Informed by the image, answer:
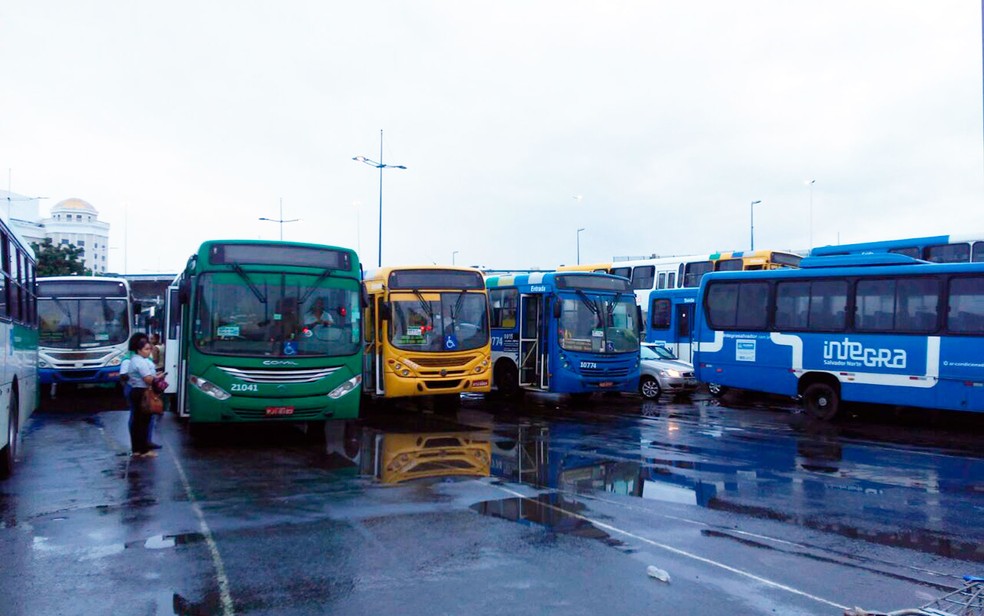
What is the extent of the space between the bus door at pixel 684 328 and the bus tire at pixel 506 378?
784 cm

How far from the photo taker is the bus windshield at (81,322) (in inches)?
831

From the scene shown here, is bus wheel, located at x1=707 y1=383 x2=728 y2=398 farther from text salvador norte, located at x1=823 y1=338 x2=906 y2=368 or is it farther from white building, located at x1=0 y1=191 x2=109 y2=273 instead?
white building, located at x1=0 y1=191 x2=109 y2=273

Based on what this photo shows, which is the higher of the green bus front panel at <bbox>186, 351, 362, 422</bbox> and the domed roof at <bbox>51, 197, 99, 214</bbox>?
the domed roof at <bbox>51, 197, 99, 214</bbox>

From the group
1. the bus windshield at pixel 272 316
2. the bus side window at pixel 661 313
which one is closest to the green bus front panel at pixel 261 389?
the bus windshield at pixel 272 316

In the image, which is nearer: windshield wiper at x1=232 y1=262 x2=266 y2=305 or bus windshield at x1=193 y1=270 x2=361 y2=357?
bus windshield at x1=193 y1=270 x2=361 y2=357

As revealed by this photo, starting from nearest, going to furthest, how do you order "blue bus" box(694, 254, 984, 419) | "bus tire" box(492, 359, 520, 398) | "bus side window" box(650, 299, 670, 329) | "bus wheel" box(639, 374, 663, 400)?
"blue bus" box(694, 254, 984, 419) → "bus tire" box(492, 359, 520, 398) → "bus wheel" box(639, 374, 663, 400) → "bus side window" box(650, 299, 670, 329)

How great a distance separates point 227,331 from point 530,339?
9.33m

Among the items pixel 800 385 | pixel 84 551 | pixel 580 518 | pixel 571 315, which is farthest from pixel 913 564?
pixel 571 315

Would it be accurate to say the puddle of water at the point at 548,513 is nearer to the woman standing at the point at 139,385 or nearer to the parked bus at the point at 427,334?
the woman standing at the point at 139,385

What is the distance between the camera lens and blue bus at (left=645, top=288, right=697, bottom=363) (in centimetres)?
2666

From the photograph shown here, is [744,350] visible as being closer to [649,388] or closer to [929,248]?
[649,388]

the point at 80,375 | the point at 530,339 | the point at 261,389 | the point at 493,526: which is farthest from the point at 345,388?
the point at 80,375

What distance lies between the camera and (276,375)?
12.3 metres

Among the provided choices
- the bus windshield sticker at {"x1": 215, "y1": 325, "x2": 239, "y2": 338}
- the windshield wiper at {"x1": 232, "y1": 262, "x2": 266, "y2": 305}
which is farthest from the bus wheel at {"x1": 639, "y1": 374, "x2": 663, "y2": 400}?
the bus windshield sticker at {"x1": 215, "y1": 325, "x2": 239, "y2": 338}
